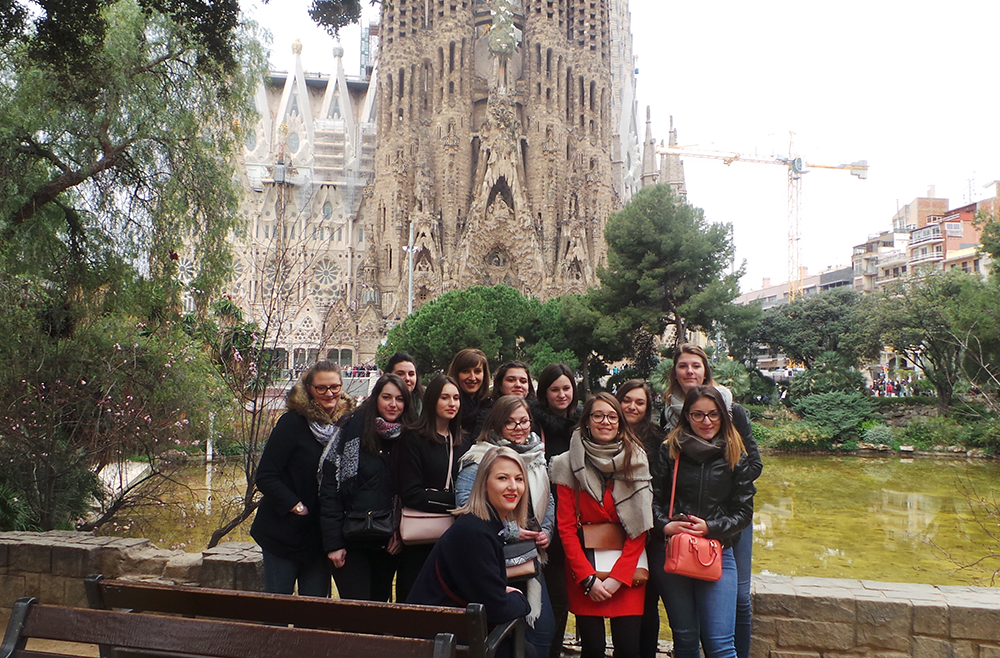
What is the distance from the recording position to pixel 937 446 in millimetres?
19484

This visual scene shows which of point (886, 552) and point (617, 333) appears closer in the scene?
point (886, 552)

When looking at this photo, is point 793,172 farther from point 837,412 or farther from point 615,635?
point 615,635

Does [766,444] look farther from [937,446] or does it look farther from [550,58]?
[550,58]

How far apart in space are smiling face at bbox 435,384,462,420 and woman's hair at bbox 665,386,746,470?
3.43 feet

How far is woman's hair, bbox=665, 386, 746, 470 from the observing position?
10.4 feet

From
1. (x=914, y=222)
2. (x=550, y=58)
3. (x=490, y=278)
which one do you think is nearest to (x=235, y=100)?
(x=490, y=278)

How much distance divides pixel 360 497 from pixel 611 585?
48.2 inches

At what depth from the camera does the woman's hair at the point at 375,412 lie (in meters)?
3.30

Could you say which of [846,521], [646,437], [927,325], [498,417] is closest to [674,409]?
[646,437]

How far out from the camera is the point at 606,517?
10.5 ft

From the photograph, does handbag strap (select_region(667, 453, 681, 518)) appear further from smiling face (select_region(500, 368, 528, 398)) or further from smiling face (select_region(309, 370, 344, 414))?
smiling face (select_region(309, 370, 344, 414))

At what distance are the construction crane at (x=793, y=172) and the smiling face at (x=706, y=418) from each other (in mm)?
80979

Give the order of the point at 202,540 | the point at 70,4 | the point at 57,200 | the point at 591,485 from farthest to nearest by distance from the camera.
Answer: the point at 202,540 < the point at 57,200 < the point at 70,4 < the point at 591,485

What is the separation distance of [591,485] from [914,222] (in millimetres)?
67335
